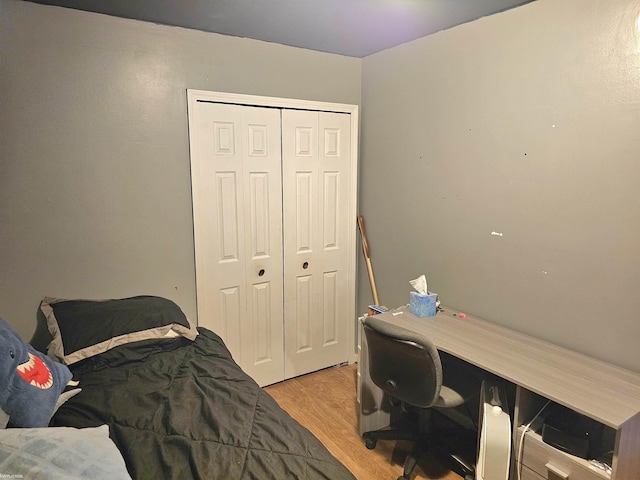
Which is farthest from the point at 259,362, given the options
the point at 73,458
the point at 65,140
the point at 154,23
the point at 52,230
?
the point at 154,23

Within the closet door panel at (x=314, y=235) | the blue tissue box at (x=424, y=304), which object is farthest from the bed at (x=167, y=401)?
the blue tissue box at (x=424, y=304)

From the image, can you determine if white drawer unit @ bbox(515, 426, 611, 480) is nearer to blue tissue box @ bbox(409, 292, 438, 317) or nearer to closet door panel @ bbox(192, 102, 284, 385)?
blue tissue box @ bbox(409, 292, 438, 317)

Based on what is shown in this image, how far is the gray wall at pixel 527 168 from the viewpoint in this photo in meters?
1.85

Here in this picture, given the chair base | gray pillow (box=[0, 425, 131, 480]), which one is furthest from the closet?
gray pillow (box=[0, 425, 131, 480])

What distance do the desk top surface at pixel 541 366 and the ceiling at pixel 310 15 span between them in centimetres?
167

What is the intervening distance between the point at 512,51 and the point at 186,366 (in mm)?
2247

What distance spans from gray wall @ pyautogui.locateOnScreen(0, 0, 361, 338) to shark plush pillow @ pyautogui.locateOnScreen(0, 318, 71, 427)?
2.69 ft

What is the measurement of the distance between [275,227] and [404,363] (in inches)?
54.1

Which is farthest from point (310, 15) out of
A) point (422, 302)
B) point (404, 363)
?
point (404, 363)

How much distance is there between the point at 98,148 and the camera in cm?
235

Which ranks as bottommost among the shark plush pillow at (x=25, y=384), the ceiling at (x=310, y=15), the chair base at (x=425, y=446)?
the chair base at (x=425, y=446)

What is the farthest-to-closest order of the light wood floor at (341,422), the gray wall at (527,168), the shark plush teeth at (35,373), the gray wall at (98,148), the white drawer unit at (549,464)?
the light wood floor at (341,422), the gray wall at (98,148), the gray wall at (527,168), the white drawer unit at (549,464), the shark plush teeth at (35,373)

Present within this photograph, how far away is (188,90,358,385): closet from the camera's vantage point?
2.71m

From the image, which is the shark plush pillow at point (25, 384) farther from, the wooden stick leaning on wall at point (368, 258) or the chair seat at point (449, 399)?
the wooden stick leaning on wall at point (368, 258)
